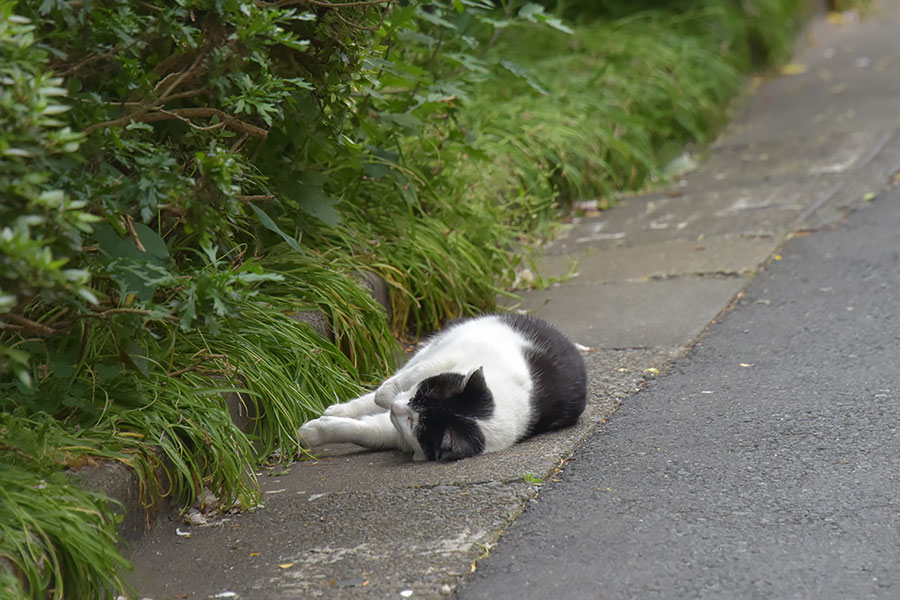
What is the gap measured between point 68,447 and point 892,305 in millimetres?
3362

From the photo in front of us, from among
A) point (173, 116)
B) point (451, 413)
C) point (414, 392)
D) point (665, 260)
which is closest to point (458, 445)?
point (451, 413)

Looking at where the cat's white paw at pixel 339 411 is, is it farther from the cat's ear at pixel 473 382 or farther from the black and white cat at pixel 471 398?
the cat's ear at pixel 473 382

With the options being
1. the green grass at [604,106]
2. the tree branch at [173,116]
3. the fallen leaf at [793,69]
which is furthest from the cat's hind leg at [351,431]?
the fallen leaf at [793,69]

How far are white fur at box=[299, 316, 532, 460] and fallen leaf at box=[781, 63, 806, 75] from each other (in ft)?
22.5

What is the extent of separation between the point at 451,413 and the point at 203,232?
102 centimetres

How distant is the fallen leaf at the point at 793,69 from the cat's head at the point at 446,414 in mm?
7297

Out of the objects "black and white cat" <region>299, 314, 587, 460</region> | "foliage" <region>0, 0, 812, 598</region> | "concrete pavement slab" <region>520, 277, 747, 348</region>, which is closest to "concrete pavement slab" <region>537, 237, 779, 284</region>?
"concrete pavement slab" <region>520, 277, 747, 348</region>

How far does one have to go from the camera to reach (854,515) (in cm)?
279

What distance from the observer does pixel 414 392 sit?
11.1 ft

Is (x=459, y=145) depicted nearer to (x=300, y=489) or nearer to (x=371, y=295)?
(x=371, y=295)

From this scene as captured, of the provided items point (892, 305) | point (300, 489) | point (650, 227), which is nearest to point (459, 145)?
point (650, 227)

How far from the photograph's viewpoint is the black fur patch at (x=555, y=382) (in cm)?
350

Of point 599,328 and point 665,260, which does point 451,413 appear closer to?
point 599,328

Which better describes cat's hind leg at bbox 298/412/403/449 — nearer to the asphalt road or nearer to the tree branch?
the asphalt road
